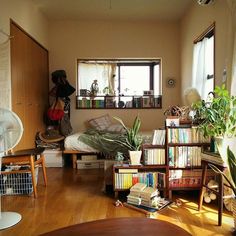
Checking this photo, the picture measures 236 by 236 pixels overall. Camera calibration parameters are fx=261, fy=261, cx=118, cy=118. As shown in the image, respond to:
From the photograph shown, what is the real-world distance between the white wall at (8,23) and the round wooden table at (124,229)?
2.39 meters

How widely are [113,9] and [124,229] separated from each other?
422 cm

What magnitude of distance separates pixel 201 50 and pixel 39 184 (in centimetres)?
305

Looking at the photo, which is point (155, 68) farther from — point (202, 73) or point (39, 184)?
point (39, 184)

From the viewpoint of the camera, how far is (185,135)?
291cm

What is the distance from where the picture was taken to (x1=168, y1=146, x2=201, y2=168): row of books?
291cm

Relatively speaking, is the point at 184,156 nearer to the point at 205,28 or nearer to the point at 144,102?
the point at 205,28

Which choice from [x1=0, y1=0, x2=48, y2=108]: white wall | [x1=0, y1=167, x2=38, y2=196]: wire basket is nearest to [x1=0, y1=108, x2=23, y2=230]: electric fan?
[x1=0, y1=167, x2=38, y2=196]: wire basket

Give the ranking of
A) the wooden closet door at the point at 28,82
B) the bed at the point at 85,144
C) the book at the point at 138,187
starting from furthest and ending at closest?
the bed at the point at 85,144 → the wooden closet door at the point at 28,82 → the book at the point at 138,187

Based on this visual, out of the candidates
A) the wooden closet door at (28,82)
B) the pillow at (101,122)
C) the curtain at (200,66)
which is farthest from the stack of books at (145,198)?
the pillow at (101,122)

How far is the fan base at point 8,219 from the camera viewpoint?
7.42ft

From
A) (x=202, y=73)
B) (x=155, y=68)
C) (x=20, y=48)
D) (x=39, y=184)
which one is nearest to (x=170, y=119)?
(x=202, y=73)

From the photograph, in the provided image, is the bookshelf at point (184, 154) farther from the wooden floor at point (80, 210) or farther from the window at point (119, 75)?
the window at point (119, 75)

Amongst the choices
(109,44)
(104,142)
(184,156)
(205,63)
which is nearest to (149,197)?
(184,156)

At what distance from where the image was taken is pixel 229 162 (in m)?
2.10
